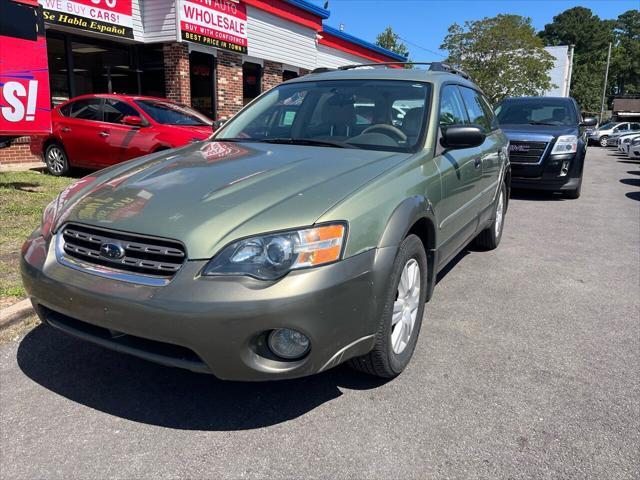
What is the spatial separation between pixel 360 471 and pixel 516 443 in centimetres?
75

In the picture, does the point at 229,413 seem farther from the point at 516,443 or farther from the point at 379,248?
the point at 516,443

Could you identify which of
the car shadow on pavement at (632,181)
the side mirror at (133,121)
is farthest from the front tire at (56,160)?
the car shadow on pavement at (632,181)

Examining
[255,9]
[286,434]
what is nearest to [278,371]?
[286,434]

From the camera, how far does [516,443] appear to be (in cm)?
242

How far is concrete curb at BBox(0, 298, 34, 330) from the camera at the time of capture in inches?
135

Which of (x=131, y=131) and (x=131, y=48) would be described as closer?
(x=131, y=131)

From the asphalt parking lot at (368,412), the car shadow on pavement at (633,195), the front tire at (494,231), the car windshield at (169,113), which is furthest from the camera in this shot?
the car shadow on pavement at (633,195)

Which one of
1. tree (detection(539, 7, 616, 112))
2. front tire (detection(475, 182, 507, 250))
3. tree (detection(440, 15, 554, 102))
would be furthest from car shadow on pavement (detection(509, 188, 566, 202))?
tree (detection(539, 7, 616, 112))

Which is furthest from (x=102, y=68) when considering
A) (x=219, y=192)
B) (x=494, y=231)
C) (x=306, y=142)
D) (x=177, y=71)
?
(x=219, y=192)

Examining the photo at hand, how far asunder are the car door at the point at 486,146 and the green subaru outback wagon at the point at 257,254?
1234 mm

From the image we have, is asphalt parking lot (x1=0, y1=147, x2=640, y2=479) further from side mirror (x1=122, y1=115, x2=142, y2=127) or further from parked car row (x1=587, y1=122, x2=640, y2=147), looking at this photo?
parked car row (x1=587, y1=122, x2=640, y2=147)

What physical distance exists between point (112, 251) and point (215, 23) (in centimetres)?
1251

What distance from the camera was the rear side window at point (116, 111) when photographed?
909cm

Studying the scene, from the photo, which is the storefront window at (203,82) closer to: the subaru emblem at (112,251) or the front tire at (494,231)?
the front tire at (494,231)
